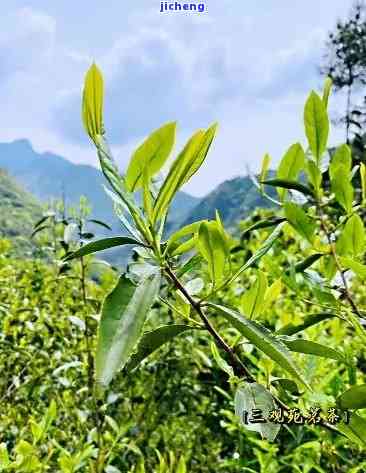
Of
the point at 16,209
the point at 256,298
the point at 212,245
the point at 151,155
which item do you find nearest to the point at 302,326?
the point at 256,298

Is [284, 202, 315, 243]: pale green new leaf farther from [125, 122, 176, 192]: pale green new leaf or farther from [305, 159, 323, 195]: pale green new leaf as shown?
[125, 122, 176, 192]: pale green new leaf

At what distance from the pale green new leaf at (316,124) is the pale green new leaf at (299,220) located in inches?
2.9

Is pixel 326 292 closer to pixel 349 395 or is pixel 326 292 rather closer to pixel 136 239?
pixel 349 395

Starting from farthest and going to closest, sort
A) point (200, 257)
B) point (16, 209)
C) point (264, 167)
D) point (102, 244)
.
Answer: point (16, 209) → point (264, 167) → point (200, 257) → point (102, 244)

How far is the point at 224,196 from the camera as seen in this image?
14088cm

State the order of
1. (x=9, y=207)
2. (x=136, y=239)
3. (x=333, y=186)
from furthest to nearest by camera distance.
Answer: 1. (x=9, y=207)
2. (x=333, y=186)
3. (x=136, y=239)

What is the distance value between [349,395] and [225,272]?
163mm

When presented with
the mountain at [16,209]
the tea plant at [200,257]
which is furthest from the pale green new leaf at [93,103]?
the mountain at [16,209]

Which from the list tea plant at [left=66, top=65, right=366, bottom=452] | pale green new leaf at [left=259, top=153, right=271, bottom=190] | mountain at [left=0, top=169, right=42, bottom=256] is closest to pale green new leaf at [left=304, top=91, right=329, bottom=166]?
tea plant at [left=66, top=65, right=366, bottom=452]

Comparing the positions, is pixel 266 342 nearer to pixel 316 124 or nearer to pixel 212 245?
pixel 212 245

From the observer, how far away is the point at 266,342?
498 millimetres

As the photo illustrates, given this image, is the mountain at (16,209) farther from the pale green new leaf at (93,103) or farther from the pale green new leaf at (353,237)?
the pale green new leaf at (93,103)

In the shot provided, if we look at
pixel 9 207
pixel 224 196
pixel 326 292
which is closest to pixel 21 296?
pixel 326 292

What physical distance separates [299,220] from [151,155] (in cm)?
28
